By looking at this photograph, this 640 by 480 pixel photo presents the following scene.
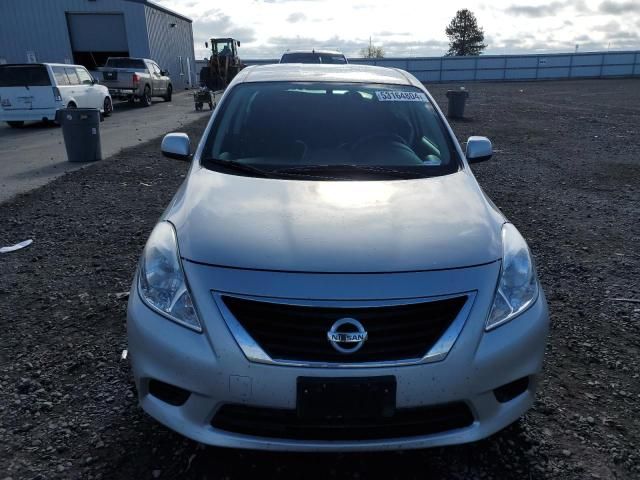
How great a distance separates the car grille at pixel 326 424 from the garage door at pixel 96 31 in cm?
3115

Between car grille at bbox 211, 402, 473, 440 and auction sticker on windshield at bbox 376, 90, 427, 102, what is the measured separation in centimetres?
227

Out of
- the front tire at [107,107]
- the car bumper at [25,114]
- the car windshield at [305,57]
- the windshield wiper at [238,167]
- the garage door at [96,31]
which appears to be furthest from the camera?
the garage door at [96,31]

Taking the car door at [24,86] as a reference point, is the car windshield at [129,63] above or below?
above

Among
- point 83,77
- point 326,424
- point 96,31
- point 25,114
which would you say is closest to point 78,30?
point 96,31

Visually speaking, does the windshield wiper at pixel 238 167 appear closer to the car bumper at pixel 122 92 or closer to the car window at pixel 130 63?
the car bumper at pixel 122 92

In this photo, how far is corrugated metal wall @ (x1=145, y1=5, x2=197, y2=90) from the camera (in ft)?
96.0

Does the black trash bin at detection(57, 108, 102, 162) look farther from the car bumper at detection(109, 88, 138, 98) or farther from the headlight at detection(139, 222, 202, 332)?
the car bumper at detection(109, 88, 138, 98)

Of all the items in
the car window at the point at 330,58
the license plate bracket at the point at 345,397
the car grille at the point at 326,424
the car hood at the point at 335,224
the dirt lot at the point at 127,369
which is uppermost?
the car window at the point at 330,58

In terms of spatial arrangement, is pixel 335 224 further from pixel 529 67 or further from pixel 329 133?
pixel 529 67

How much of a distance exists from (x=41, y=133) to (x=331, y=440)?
14.5m

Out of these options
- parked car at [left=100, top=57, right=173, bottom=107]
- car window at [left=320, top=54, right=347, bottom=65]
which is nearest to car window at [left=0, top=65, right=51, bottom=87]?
parked car at [left=100, top=57, right=173, bottom=107]

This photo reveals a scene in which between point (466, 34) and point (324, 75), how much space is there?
289 feet

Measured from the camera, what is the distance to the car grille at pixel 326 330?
1877 mm

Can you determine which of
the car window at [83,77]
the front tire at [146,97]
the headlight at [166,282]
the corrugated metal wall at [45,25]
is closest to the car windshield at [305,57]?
the car window at [83,77]
